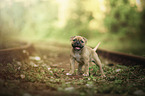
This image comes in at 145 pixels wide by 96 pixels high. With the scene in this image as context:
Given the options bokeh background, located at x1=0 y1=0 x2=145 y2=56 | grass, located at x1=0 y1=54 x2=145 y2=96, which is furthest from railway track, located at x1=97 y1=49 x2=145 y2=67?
bokeh background, located at x1=0 y1=0 x2=145 y2=56

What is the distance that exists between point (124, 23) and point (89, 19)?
4839 millimetres

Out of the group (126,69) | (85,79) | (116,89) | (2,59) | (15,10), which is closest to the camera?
(116,89)

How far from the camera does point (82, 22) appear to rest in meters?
20.9

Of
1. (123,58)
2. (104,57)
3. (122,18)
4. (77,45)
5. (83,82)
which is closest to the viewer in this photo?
(83,82)

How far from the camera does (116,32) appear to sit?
17031 mm

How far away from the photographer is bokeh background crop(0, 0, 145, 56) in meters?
15.9

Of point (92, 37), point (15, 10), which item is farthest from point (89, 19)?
point (15, 10)

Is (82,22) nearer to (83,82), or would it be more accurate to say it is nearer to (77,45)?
(77,45)

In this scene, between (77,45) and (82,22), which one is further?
(82,22)

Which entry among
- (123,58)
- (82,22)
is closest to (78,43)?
(123,58)

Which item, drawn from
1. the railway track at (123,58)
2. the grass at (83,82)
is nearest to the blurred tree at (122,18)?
the railway track at (123,58)

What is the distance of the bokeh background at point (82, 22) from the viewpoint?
15906 mm

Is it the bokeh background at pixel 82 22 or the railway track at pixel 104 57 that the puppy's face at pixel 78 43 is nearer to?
the railway track at pixel 104 57

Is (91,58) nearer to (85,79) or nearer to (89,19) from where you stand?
(85,79)
